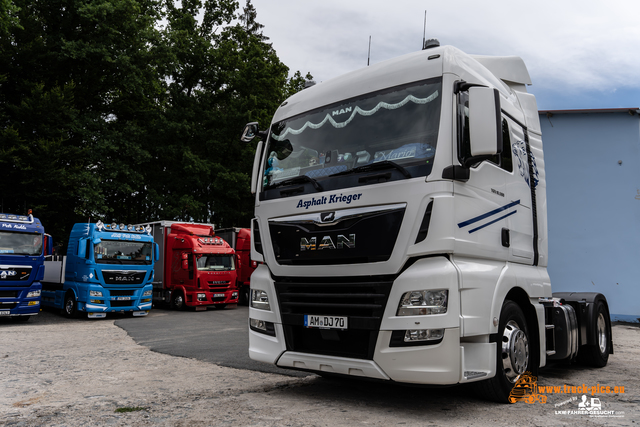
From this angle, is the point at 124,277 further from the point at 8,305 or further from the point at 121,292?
the point at 8,305

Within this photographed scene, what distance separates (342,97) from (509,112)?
6.29 feet

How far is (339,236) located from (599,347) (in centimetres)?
495

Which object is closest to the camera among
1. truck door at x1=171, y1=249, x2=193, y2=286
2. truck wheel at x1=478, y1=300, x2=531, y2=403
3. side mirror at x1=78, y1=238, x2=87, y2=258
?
truck wheel at x1=478, y1=300, x2=531, y2=403

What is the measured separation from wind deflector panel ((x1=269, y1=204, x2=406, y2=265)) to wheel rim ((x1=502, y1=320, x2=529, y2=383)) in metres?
1.58

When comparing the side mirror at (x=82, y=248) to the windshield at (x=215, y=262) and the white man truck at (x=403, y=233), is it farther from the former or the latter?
the white man truck at (x=403, y=233)

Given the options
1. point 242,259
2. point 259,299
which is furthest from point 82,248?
point 259,299

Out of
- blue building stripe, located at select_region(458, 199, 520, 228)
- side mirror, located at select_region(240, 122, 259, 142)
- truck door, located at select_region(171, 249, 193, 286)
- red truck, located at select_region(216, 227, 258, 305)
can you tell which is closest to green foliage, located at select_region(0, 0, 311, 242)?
red truck, located at select_region(216, 227, 258, 305)

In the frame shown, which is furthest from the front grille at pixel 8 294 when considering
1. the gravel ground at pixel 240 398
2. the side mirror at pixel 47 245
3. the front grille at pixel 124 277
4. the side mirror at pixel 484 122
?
the side mirror at pixel 484 122

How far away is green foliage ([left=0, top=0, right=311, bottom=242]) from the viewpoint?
72.0 ft

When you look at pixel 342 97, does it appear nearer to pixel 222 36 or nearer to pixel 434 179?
pixel 434 179

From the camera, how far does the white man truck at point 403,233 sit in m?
4.43

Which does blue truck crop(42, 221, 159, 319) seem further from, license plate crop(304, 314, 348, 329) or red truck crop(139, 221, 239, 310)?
license plate crop(304, 314, 348, 329)

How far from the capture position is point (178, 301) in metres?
20.4

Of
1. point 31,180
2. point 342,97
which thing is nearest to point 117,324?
point 31,180
